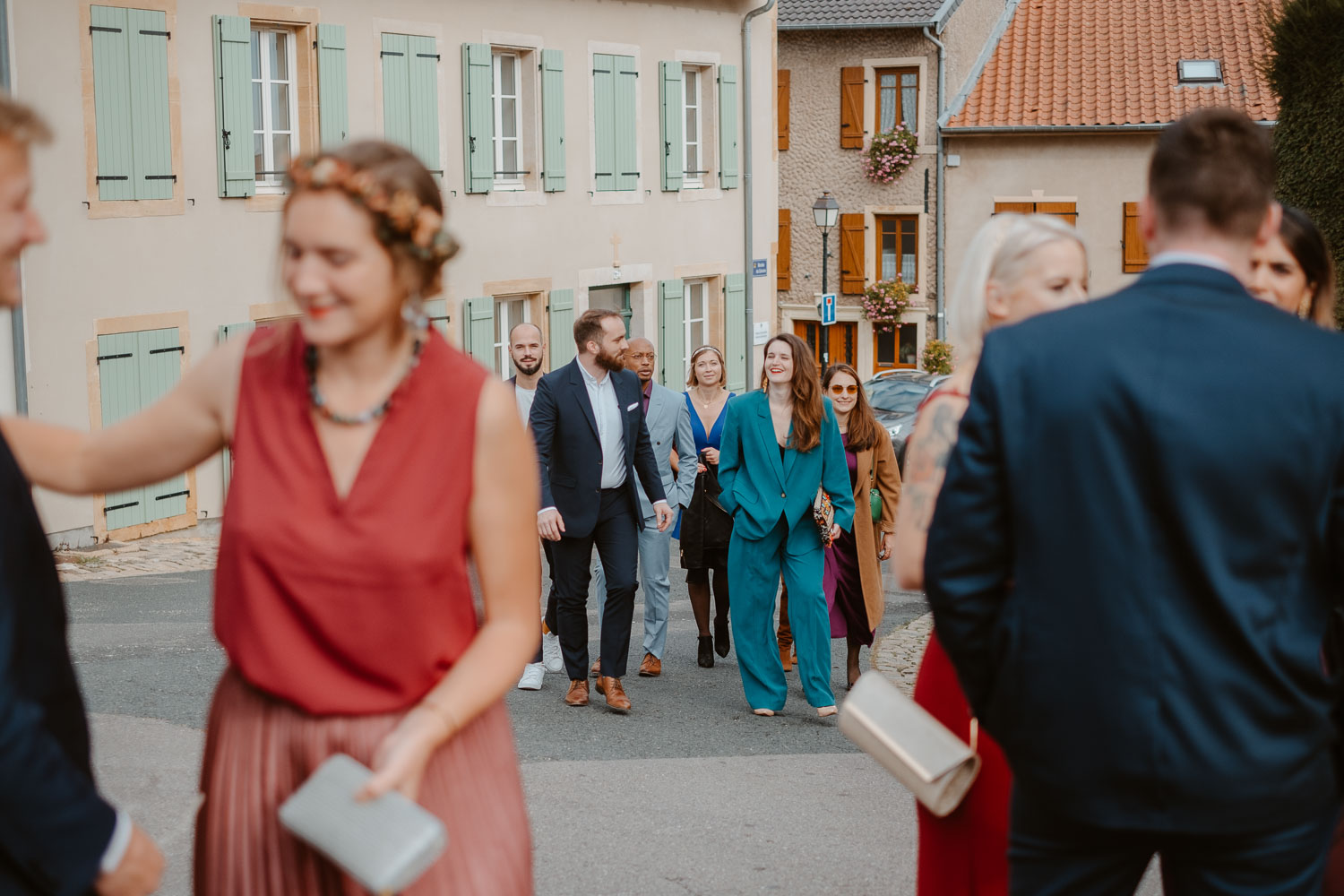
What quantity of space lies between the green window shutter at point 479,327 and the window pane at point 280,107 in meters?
3.32

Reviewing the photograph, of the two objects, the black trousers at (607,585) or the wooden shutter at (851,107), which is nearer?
the black trousers at (607,585)

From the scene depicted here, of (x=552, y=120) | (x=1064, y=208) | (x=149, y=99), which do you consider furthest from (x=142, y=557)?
(x=1064, y=208)

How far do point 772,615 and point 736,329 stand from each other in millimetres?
18603

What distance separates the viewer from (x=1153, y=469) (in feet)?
8.00

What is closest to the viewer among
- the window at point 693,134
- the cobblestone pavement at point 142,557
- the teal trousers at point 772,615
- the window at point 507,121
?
the teal trousers at point 772,615

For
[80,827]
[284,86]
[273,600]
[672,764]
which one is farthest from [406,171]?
[284,86]

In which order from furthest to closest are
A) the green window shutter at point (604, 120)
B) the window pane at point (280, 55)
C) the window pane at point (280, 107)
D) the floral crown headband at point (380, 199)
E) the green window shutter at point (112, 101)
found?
the green window shutter at point (604, 120) → the window pane at point (280, 55) → the window pane at point (280, 107) → the green window shutter at point (112, 101) → the floral crown headband at point (380, 199)

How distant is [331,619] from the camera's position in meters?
2.39

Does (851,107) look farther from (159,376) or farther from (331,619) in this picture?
(331,619)

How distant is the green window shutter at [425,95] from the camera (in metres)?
19.9

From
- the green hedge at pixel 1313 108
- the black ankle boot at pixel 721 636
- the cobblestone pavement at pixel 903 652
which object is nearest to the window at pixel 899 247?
the green hedge at pixel 1313 108

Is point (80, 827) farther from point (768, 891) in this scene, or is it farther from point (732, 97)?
point (732, 97)

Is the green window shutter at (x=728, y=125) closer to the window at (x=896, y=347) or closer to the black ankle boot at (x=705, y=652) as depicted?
the window at (x=896, y=347)

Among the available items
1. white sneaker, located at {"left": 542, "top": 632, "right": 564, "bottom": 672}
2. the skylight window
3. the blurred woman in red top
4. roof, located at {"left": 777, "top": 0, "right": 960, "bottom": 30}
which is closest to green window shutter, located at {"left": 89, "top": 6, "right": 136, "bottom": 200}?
white sneaker, located at {"left": 542, "top": 632, "right": 564, "bottom": 672}
